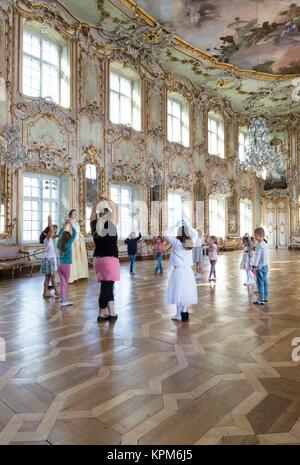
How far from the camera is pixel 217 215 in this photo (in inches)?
729

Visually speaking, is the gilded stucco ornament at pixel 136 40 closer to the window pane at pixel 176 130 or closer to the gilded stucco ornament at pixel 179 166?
the window pane at pixel 176 130

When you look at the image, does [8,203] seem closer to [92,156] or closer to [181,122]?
[92,156]

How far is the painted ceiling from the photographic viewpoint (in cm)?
1065

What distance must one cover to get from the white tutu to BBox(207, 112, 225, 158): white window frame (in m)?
15.1

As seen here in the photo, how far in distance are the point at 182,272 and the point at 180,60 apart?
13.4 metres

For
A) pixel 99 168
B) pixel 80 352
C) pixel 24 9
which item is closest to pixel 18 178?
pixel 99 168

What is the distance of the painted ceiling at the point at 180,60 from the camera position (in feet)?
34.9

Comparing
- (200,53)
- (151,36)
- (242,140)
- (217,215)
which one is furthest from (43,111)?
(242,140)

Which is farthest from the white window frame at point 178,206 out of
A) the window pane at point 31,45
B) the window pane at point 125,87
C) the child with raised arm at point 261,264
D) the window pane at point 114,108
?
the child with raised arm at point 261,264

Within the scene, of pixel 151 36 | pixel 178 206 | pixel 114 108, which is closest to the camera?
pixel 151 36

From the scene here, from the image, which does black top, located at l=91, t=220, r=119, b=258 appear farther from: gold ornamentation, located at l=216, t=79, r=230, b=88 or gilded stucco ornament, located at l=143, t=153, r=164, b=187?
gold ornamentation, located at l=216, t=79, r=230, b=88

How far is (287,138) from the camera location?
2112cm

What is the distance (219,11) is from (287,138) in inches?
479
